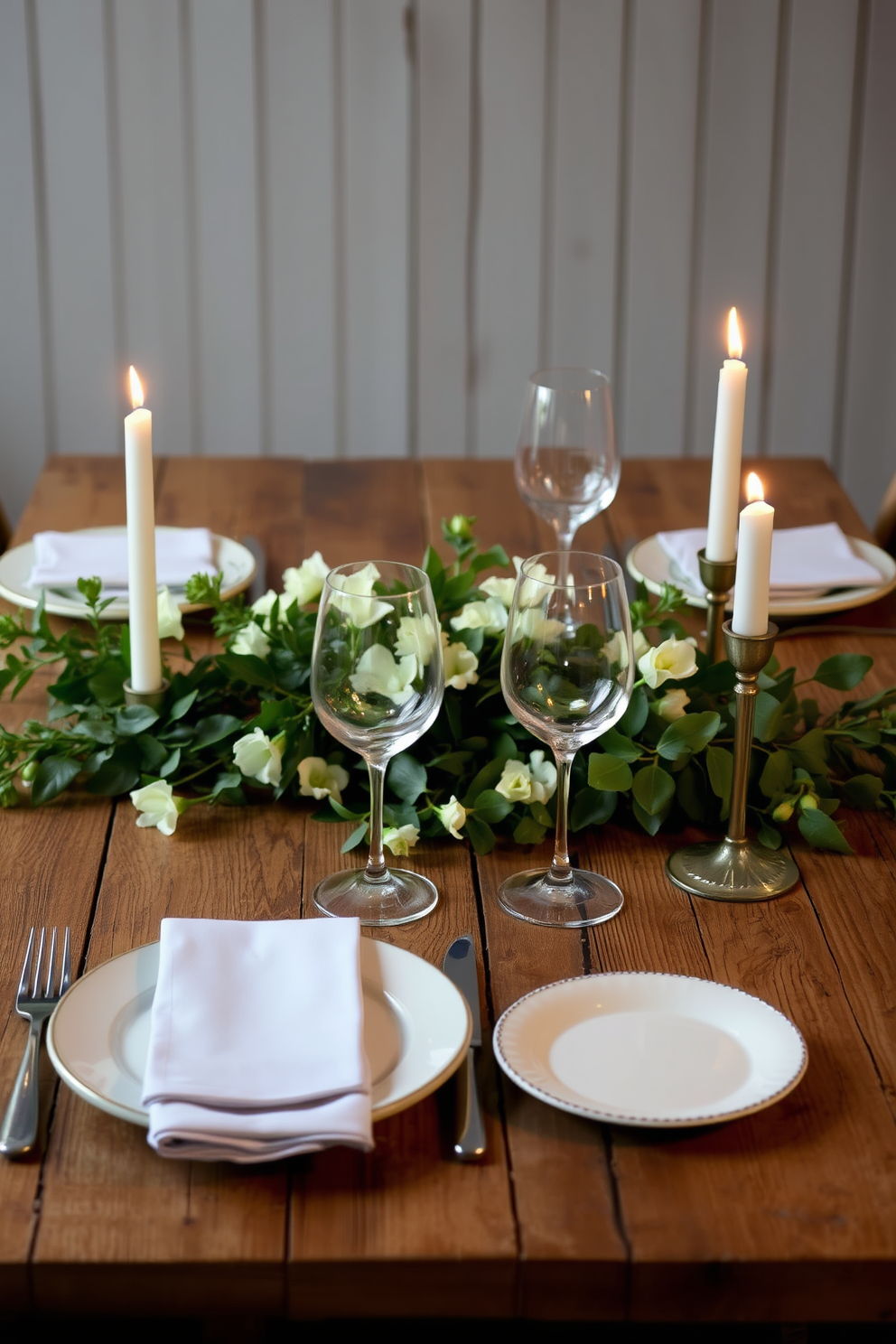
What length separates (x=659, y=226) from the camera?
2.90 metres

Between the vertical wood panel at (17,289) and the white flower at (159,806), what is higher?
the vertical wood panel at (17,289)

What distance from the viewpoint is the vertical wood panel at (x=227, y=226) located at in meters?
2.72

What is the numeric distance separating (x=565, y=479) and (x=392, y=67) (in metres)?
1.62

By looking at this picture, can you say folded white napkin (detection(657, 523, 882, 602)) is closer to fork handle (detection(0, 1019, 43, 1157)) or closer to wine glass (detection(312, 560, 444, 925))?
wine glass (detection(312, 560, 444, 925))

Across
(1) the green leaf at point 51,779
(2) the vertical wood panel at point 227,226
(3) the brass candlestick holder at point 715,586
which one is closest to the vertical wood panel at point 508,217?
(2) the vertical wood panel at point 227,226

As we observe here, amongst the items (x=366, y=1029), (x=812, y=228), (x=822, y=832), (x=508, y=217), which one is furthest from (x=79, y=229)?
(x=366, y=1029)

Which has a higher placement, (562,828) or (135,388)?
(135,388)

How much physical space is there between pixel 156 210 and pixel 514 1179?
2.53 m

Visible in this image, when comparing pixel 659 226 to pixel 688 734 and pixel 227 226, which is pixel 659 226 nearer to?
pixel 227 226

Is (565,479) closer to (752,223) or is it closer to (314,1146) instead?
(314,1146)

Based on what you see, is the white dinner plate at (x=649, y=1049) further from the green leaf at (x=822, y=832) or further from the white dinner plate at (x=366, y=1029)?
the green leaf at (x=822, y=832)

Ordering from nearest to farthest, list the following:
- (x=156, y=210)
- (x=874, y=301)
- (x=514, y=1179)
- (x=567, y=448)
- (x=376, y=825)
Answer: (x=514, y=1179), (x=376, y=825), (x=567, y=448), (x=156, y=210), (x=874, y=301)

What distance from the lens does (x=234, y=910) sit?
97 cm

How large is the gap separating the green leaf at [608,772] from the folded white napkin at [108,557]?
654 millimetres
